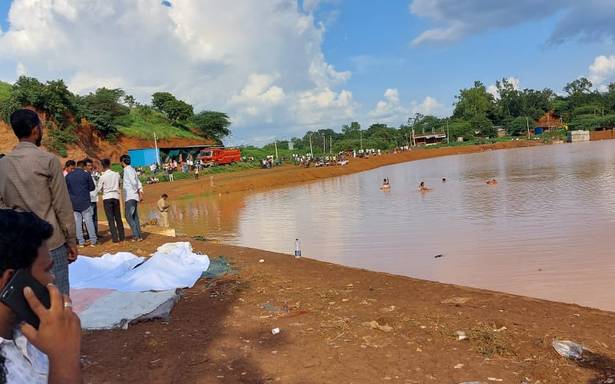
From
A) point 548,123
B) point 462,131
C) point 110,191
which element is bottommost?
point 110,191

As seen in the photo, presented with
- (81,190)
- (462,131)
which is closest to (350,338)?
(81,190)

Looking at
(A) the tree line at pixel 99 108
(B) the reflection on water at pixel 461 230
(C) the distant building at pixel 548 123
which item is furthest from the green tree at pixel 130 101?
(C) the distant building at pixel 548 123

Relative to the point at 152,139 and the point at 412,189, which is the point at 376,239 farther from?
the point at 152,139

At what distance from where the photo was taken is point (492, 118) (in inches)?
4070

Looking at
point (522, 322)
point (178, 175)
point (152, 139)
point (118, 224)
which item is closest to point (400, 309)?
point (522, 322)

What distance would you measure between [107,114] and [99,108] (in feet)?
7.61

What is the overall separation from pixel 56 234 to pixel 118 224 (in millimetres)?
7177

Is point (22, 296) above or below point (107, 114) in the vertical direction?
below

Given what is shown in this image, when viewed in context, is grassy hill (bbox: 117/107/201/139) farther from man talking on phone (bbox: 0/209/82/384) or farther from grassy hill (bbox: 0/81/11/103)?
man talking on phone (bbox: 0/209/82/384)

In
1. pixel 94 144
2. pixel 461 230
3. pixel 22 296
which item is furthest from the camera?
pixel 94 144

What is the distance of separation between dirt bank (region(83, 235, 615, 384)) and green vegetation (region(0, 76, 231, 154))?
112 feet

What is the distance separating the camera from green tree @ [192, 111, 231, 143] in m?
60.6

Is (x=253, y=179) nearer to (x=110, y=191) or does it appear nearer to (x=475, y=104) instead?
(x=110, y=191)

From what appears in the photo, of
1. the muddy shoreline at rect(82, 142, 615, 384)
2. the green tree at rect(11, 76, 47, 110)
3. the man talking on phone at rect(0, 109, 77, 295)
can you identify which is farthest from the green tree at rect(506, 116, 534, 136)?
the man talking on phone at rect(0, 109, 77, 295)
